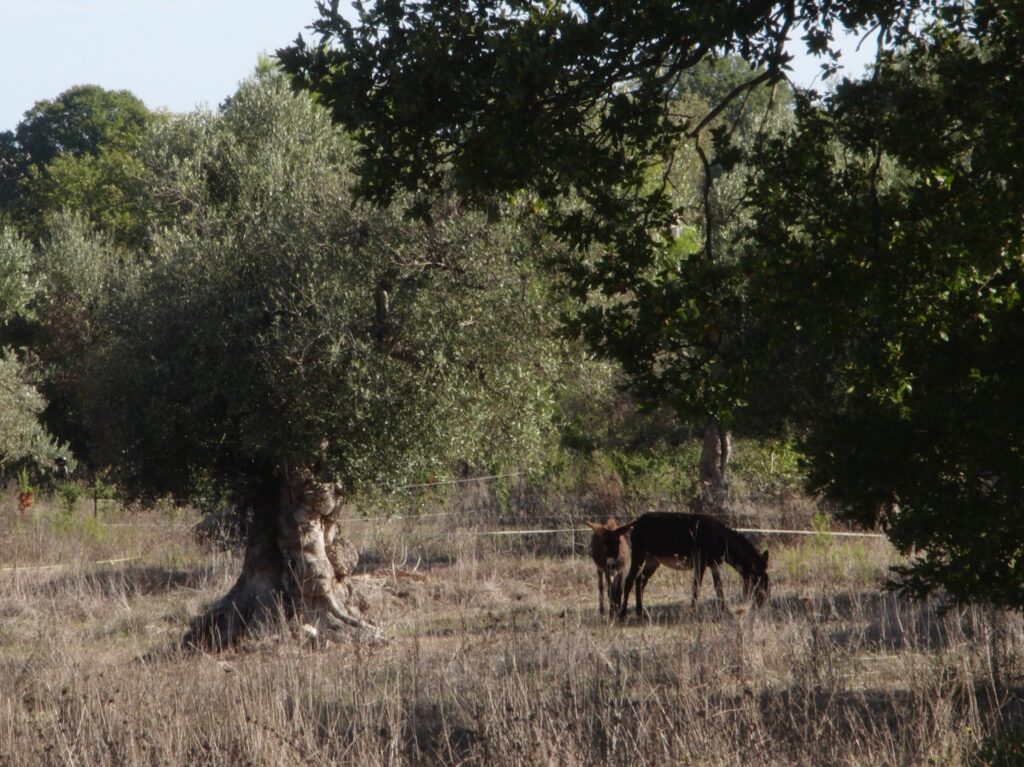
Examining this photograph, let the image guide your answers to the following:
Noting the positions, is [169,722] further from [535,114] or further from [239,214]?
[239,214]

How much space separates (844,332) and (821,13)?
1964mm

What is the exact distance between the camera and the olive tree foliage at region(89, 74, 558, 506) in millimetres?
13305

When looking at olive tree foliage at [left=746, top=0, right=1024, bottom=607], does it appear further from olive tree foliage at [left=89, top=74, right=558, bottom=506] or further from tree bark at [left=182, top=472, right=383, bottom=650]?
tree bark at [left=182, top=472, right=383, bottom=650]

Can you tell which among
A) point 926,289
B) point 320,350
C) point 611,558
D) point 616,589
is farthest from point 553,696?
point 611,558

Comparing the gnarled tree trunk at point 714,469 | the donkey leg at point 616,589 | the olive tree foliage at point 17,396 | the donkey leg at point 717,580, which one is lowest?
the donkey leg at point 616,589

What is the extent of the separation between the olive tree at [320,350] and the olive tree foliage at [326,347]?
20mm

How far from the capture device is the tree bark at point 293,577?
1540cm

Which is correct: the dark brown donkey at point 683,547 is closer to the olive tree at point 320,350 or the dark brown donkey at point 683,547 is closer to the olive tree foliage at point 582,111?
the olive tree at point 320,350

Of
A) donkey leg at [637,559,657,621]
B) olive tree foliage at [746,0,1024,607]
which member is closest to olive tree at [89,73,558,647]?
donkey leg at [637,559,657,621]

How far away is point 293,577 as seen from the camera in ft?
51.3

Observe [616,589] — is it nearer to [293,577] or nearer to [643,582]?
[643,582]

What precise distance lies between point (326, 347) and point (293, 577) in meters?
3.89

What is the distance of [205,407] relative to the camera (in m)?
13.9

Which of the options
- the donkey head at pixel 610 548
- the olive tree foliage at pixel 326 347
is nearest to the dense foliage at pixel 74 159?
the olive tree foliage at pixel 326 347
